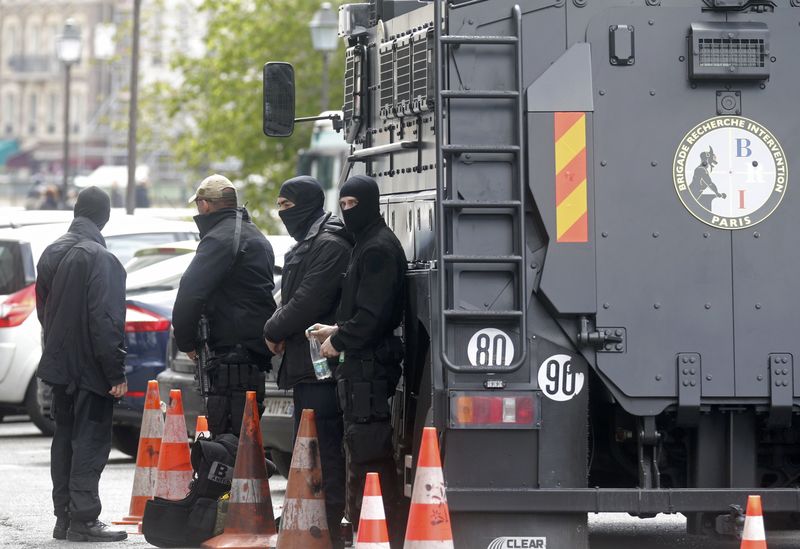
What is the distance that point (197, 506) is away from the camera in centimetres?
912

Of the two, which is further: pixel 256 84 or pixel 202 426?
pixel 256 84

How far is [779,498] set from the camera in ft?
23.3

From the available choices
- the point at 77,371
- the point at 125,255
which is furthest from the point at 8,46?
the point at 77,371

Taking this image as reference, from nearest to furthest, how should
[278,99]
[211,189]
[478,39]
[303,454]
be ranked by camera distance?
[478,39] < [303,454] < [278,99] < [211,189]

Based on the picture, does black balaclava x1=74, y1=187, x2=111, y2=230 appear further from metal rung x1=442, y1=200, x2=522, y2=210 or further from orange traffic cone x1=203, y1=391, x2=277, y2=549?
metal rung x1=442, y1=200, x2=522, y2=210

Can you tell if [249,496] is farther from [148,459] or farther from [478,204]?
[478,204]

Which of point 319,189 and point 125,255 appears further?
point 125,255

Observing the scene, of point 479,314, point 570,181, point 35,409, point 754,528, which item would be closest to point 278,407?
point 479,314

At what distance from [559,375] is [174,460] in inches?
124

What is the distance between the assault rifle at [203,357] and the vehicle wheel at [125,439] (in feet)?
15.5

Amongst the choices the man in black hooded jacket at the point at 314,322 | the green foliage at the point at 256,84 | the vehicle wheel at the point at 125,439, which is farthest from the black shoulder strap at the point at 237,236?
the green foliage at the point at 256,84

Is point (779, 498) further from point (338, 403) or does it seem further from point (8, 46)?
point (8, 46)

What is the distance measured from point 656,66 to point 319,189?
7.95ft

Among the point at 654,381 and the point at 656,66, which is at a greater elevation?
the point at 656,66
